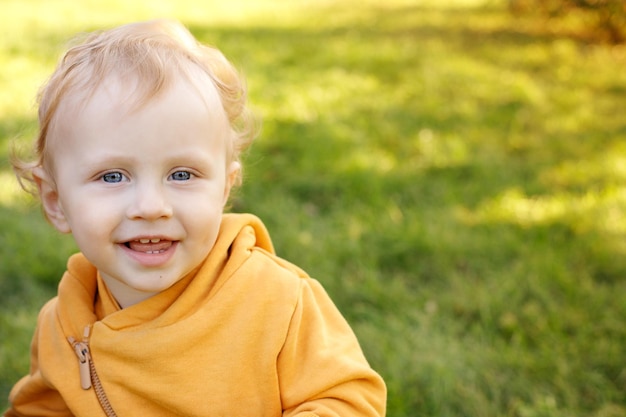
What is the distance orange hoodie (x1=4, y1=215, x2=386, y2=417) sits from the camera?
1771mm

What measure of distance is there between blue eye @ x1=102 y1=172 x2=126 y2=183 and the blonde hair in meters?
0.16

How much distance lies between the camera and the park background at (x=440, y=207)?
2791mm

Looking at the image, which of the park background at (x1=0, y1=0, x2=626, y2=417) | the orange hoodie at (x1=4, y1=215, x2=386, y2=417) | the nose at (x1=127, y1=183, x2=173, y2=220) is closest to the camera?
the nose at (x1=127, y1=183, x2=173, y2=220)

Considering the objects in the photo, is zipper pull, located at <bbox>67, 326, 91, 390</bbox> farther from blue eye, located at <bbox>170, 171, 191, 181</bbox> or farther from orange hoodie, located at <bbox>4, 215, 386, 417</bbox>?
blue eye, located at <bbox>170, 171, 191, 181</bbox>

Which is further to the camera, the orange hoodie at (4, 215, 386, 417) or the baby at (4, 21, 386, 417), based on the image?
the orange hoodie at (4, 215, 386, 417)

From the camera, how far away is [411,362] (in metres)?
2.76

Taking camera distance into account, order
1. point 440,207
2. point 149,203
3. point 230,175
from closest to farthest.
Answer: point 149,203, point 230,175, point 440,207

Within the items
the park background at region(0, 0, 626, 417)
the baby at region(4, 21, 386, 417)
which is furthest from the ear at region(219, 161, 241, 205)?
the park background at region(0, 0, 626, 417)

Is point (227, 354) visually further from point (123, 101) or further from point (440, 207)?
point (440, 207)

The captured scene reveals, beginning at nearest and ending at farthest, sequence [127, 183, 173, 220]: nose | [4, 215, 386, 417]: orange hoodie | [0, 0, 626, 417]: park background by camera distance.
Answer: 1. [127, 183, 173, 220]: nose
2. [4, 215, 386, 417]: orange hoodie
3. [0, 0, 626, 417]: park background

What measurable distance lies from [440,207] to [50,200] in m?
2.43

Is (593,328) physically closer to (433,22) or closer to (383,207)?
(383,207)

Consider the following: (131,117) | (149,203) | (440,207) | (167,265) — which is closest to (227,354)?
(167,265)

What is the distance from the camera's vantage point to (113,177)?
1682 millimetres
